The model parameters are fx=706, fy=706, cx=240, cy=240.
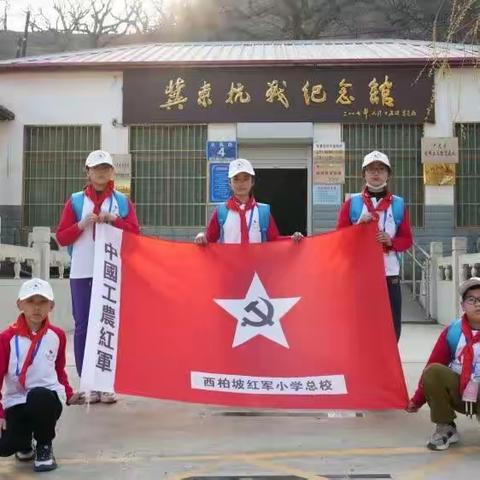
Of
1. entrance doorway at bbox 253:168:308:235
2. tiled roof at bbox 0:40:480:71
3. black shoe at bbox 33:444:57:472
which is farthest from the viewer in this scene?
entrance doorway at bbox 253:168:308:235

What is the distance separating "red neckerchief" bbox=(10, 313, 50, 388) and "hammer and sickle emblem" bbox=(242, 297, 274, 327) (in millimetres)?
1310

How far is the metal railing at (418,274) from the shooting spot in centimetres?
1147

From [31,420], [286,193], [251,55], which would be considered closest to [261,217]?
[31,420]

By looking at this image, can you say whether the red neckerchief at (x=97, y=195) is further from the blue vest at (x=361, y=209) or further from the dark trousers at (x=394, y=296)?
the dark trousers at (x=394, y=296)

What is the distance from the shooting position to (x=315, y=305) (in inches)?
179

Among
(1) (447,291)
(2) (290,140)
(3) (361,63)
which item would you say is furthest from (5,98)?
(1) (447,291)

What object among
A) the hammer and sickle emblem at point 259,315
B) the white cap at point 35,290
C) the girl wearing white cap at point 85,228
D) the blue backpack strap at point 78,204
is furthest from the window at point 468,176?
the white cap at point 35,290

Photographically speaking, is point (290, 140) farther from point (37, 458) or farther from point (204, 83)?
point (37, 458)

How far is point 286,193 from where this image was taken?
15.3 m

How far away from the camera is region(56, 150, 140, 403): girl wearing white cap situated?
15.7 ft

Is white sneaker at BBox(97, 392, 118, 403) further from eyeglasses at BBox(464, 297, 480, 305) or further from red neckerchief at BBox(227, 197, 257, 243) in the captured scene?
eyeglasses at BBox(464, 297, 480, 305)

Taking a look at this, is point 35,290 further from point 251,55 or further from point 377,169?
point 251,55

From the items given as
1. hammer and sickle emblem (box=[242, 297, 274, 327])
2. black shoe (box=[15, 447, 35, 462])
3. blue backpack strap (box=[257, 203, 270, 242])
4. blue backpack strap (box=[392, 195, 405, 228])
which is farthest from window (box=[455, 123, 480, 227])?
black shoe (box=[15, 447, 35, 462])

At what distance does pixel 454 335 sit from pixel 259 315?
1.22m
